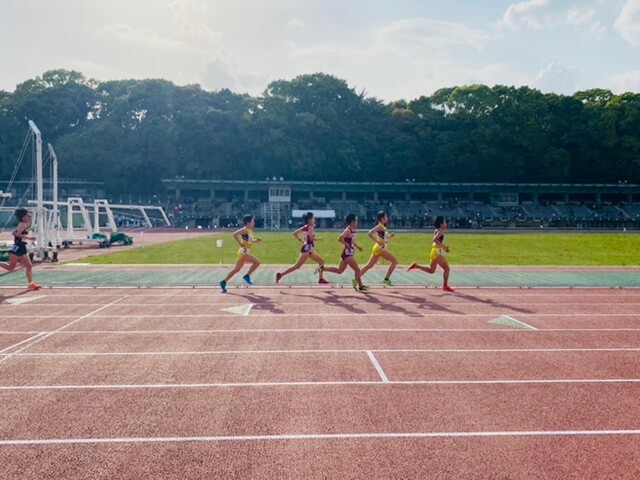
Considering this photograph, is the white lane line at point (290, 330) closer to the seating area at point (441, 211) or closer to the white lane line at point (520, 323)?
the white lane line at point (520, 323)

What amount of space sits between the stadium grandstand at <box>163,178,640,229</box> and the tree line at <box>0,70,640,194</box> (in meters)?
3.71

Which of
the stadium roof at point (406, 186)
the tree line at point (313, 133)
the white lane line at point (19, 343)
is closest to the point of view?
the white lane line at point (19, 343)

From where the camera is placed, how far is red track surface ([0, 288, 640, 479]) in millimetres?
5348

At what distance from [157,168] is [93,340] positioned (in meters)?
74.0

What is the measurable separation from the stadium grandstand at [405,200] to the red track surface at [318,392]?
194 feet

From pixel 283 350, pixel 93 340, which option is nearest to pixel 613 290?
pixel 283 350

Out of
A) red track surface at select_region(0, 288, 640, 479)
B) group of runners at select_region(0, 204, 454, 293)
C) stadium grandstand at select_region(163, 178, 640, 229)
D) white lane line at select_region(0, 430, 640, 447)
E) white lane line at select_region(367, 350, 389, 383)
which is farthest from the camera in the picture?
stadium grandstand at select_region(163, 178, 640, 229)

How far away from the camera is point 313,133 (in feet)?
271

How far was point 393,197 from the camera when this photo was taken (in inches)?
3132

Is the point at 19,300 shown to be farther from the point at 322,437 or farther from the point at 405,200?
the point at 405,200

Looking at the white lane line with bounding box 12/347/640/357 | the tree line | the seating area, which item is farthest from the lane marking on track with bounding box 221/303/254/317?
the tree line

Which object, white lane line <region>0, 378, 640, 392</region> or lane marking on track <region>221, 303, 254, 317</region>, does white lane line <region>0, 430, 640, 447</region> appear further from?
lane marking on track <region>221, 303, 254, 317</region>

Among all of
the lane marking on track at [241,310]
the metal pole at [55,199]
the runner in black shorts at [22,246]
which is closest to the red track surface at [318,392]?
Result: the lane marking on track at [241,310]

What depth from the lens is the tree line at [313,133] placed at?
259ft
